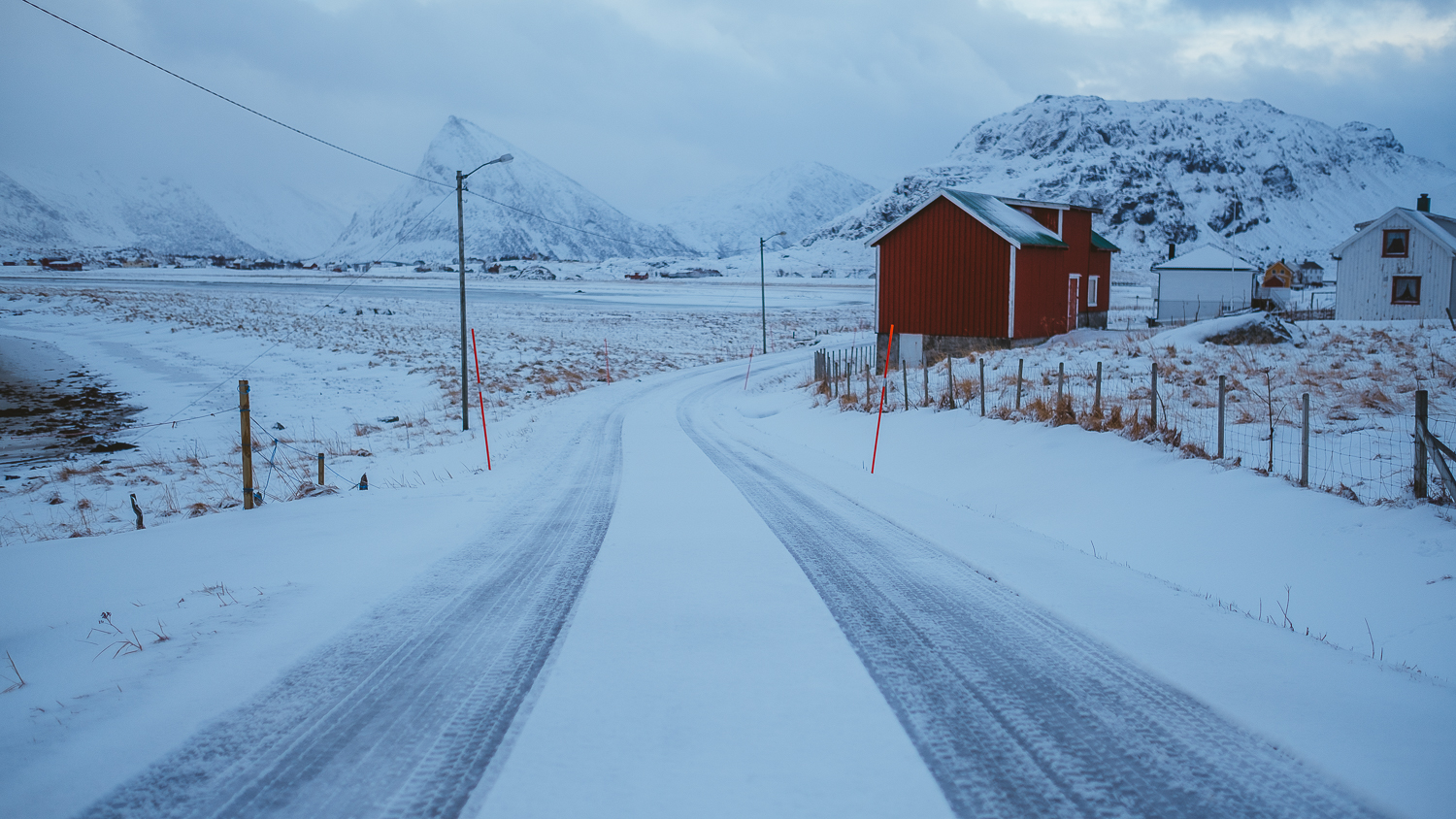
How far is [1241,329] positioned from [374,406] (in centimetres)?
2662

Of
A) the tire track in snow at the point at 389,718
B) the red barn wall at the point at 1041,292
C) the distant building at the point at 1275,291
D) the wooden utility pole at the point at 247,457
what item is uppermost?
the distant building at the point at 1275,291

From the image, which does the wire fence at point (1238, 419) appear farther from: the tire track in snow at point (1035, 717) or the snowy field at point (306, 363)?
the snowy field at point (306, 363)

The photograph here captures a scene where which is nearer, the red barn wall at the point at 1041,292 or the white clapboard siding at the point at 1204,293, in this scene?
the red barn wall at the point at 1041,292

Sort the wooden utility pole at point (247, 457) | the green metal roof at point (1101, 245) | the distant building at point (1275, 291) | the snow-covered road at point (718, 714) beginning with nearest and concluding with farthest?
1. the snow-covered road at point (718, 714)
2. the wooden utility pole at point (247, 457)
3. the green metal roof at point (1101, 245)
4. the distant building at point (1275, 291)

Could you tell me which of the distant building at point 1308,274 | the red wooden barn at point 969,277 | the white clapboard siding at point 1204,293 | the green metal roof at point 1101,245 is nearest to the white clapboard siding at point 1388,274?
the green metal roof at point 1101,245

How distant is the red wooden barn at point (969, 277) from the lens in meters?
28.8

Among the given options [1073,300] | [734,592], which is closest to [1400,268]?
[1073,300]

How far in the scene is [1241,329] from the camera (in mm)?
21719

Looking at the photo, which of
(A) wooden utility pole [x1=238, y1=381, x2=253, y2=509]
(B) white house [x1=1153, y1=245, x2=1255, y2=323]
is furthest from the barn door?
(A) wooden utility pole [x1=238, y1=381, x2=253, y2=509]

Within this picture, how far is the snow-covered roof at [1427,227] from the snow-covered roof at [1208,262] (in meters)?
15.0

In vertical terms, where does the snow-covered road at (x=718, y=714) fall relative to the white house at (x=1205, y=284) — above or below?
below

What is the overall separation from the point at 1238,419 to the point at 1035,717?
10.2 metres

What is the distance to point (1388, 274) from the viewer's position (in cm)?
3644

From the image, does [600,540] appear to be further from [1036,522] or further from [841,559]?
[1036,522]
